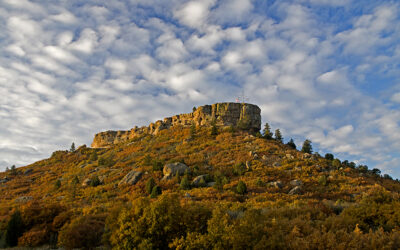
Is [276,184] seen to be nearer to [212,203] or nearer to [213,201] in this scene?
[213,201]

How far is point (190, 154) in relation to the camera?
127 feet

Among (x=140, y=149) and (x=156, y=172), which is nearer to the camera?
(x=156, y=172)

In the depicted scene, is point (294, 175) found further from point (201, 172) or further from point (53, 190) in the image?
point (53, 190)

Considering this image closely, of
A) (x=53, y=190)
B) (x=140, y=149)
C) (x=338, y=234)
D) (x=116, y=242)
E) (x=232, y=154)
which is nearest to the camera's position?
(x=338, y=234)

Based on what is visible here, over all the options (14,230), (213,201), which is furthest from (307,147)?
(14,230)

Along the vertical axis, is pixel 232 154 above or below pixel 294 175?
above

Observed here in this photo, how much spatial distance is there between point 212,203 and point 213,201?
1306 millimetres

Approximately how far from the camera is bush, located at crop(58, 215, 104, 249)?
34.1 ft

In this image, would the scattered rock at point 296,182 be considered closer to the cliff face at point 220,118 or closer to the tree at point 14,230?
the tree at point 14,230

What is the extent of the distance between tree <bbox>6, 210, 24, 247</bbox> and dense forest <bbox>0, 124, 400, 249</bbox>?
49mm

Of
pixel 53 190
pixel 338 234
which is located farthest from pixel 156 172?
pixel 338 234

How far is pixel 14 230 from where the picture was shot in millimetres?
12484

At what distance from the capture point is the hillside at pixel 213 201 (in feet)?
26.5

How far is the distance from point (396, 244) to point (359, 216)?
3.72m
